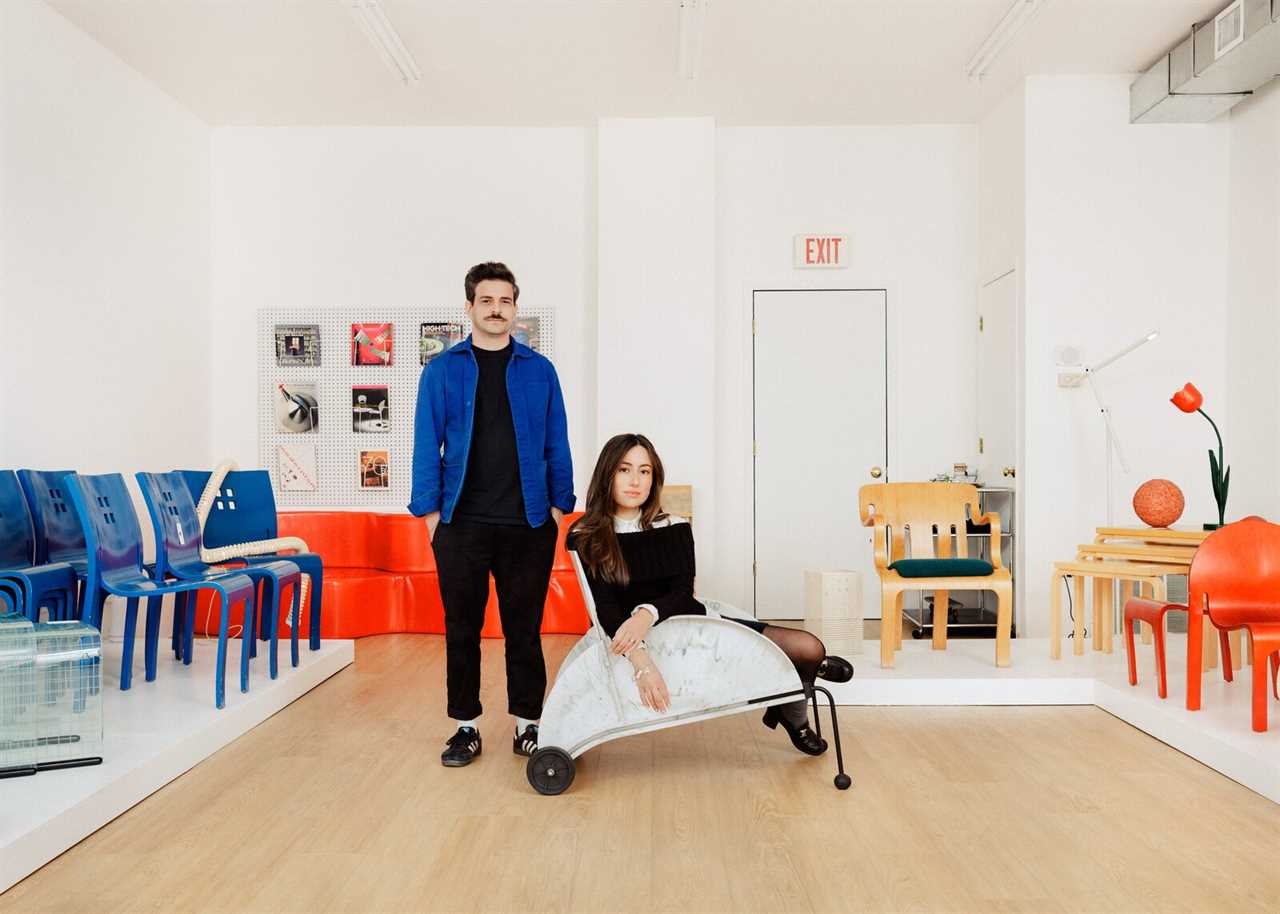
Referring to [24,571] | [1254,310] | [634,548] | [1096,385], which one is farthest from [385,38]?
[1254,310]

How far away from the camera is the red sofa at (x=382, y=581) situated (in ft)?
18.9

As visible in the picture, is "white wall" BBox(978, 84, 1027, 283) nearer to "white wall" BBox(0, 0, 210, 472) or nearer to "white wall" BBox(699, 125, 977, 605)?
Answer: "white wall" BBox(699, 125, 977, 605)

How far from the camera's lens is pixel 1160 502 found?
4453 millimetres

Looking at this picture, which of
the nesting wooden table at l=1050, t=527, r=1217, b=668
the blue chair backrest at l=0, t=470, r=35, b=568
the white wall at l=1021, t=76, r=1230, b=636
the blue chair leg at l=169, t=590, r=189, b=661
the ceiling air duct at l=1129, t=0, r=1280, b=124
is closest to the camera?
the blue chair backrest at l=0, t=470, r=35, b=568

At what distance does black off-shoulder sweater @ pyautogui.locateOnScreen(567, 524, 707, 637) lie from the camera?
10.1 feet

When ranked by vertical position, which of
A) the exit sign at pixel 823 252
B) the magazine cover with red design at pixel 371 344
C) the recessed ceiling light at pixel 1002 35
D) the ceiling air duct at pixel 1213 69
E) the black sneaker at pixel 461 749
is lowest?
the black sneaker at pixel 461 749

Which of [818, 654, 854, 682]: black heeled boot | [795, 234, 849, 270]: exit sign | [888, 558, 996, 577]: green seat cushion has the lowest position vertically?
[818, 654, 854, 682]: black heeled boot

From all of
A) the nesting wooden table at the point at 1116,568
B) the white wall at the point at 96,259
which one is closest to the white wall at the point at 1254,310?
the nesting wooden table at the point at 1116,568

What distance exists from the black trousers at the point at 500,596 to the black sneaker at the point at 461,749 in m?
0.06

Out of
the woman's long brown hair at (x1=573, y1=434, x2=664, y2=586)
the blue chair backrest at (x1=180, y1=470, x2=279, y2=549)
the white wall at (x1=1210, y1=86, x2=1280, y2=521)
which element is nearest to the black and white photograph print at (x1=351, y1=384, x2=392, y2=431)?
the blue chair backrest at (x1=180, y1=470, x2=279, y2=549)

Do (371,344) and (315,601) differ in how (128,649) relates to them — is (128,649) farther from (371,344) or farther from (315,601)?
(371,344)

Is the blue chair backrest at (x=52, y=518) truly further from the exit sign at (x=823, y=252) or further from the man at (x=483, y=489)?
the exit sign at (x=823, y=252)

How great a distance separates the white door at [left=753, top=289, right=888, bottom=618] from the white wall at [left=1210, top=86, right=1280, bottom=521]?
1943 millimetres

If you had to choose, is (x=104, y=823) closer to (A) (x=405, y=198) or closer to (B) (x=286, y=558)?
(B) (x=286, y=558)
